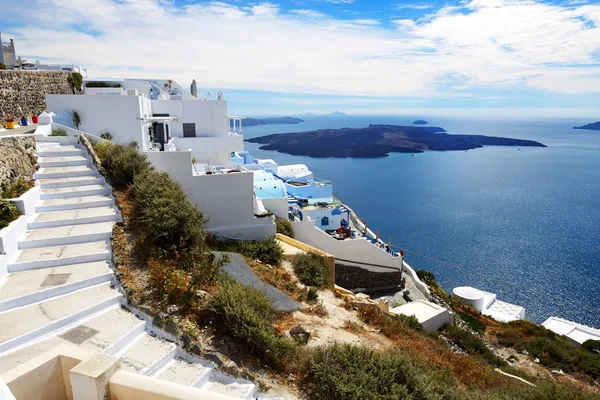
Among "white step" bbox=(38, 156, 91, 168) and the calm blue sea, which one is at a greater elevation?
"white step" bbox=(38, 156, 91, 168)

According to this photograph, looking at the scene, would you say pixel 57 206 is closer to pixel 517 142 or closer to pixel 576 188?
pixel 576 188

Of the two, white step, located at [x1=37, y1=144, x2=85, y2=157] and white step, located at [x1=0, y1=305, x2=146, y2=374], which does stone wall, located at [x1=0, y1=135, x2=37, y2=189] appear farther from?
white step, located at [x1=0, y1=305, x2=146, y2=374]

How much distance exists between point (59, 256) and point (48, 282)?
3.08 feet

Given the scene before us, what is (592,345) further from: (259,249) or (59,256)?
(59,256)

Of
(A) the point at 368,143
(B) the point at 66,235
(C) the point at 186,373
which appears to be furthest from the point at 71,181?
(A) the point at 368,143

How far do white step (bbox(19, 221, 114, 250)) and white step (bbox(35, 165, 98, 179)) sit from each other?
273cm

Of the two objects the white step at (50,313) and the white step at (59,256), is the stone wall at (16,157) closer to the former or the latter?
the white step at (59,256)

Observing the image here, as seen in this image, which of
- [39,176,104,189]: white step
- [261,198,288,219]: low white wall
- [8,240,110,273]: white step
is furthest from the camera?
[261,198,288,219]: low white wall

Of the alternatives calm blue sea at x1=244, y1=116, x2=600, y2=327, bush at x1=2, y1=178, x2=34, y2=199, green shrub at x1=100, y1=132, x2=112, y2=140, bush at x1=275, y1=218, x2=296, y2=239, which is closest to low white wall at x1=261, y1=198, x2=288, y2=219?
bush at x1=275, y1=218, x2=296, y2=239

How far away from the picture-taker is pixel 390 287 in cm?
2005

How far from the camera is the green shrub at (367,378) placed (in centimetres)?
558

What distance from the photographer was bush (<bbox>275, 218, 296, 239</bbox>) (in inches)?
695

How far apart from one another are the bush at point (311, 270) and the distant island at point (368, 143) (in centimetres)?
9981

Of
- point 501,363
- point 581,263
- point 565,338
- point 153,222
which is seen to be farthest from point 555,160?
point 153,222
